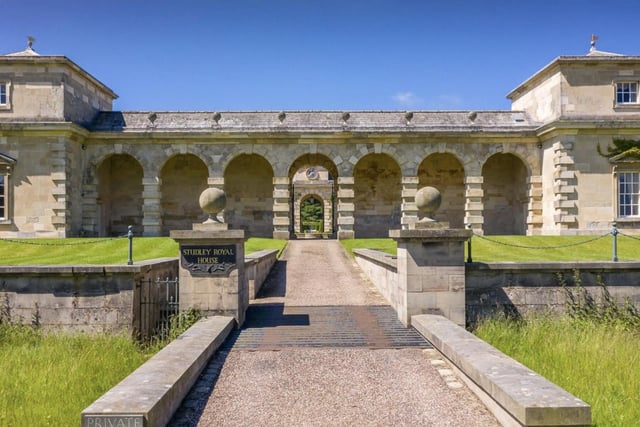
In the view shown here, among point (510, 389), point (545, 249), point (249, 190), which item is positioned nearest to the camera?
point (510, 389)

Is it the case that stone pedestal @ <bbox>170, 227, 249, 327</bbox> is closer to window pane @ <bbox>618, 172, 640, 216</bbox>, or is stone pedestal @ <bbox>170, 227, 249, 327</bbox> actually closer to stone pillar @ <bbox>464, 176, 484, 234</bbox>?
stone pillar @ <bbox>464, 176, 484, 234</bbox>

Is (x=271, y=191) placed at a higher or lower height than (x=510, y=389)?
higher

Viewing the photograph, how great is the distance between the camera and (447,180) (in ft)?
86.9

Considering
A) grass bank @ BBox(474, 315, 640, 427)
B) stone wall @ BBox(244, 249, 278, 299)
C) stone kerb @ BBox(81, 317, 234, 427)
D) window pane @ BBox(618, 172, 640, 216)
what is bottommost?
grass bank @ BBox(474, 315, 640, 427)

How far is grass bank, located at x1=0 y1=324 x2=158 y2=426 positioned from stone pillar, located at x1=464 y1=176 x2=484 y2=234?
18063 mm

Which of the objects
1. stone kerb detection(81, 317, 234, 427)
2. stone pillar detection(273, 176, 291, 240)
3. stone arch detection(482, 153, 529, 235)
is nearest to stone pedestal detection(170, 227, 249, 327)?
stone kerb detection(81, 317, 234, 427)

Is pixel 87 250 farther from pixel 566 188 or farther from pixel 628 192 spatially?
pixel 628 192

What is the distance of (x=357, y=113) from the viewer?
24891 mm

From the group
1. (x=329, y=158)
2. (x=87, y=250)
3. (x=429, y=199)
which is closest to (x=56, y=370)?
(x=429, y=199)

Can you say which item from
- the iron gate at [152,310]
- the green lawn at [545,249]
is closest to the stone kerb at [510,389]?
the iron gate at [152,310]

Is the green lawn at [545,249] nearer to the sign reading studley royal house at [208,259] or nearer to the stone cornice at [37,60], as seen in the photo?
the sign reading studley royal house at [208,259]

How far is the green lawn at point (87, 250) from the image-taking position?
52.7ft

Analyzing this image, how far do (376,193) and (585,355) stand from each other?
19.5 m

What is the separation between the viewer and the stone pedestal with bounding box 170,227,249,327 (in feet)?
29.8
